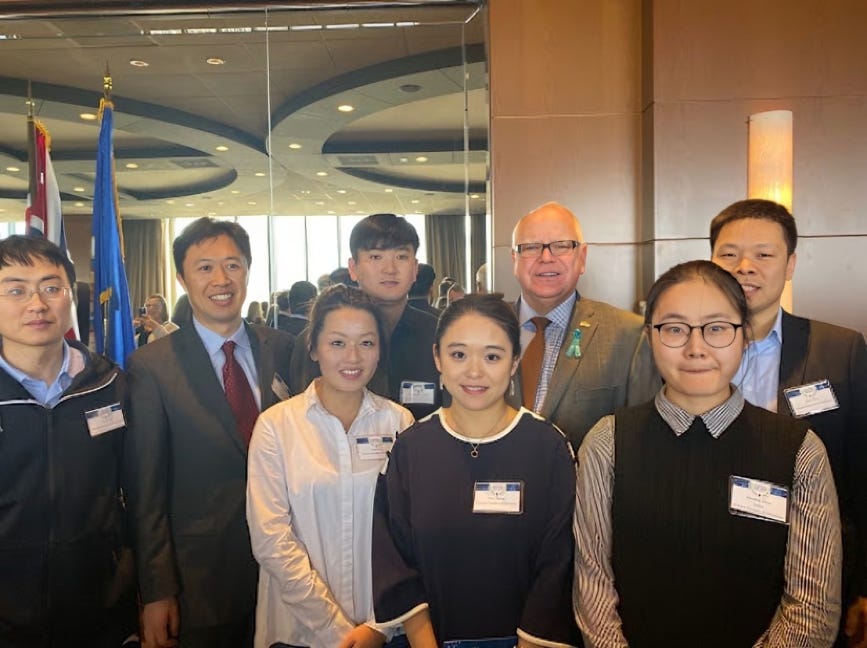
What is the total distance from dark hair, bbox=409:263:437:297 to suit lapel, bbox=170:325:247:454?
49.4 inches

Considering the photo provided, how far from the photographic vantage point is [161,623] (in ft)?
6.51

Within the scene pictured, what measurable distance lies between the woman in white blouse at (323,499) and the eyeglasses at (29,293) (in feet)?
2.46

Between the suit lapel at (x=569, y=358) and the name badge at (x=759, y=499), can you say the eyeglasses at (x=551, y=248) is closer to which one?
the suit lapel at (x=569, y=358)

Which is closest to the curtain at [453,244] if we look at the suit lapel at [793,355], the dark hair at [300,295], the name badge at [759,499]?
the dark hair at [300,295]

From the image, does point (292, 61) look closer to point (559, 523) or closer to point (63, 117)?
point (63, 117)

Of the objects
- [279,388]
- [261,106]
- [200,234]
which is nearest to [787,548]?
[279,388]

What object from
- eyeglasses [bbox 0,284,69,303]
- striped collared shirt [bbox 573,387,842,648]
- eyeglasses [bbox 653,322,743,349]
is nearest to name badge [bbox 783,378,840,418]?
striped collared shirt [bbox 573,387,842,648]

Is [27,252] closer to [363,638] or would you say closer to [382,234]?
[382,234]

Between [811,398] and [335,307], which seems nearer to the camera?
[811,398]

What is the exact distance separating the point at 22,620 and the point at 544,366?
177cm

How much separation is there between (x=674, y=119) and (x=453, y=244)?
52.0 inches

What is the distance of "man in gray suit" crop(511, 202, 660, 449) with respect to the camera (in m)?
2.00

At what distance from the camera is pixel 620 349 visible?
6.75ft

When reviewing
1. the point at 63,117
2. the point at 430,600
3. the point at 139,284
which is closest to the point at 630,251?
the point at 430,600
